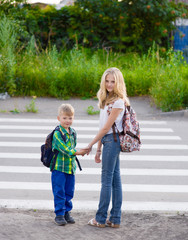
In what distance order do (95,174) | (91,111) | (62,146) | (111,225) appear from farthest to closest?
(91,111), (95,174), (111,225), (62,146)

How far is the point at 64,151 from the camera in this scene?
15.2ft

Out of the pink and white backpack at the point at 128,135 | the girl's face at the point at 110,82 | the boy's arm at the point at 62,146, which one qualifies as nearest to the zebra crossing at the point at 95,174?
the boy's arm at the point at 62,146

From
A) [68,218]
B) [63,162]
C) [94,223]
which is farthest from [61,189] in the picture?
[94,223]

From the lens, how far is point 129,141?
4.54 m

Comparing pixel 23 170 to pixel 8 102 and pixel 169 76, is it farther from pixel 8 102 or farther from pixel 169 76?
pixel 169 76

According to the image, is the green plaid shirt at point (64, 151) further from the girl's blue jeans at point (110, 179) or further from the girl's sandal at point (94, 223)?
the girl's sandal at point (94, 223)

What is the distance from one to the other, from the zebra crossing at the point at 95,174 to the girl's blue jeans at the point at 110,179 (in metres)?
0.81

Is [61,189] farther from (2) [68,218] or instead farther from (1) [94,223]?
(1) [94,223]

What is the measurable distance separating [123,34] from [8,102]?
8757 mm

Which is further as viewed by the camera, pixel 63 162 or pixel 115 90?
pixel 63 162

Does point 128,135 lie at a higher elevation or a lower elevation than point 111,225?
higher

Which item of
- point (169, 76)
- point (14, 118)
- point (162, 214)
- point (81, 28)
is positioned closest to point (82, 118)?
point (14, 118)

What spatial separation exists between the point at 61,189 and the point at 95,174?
2425mm

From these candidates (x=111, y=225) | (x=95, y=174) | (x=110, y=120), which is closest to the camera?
(x=110, y=120)
